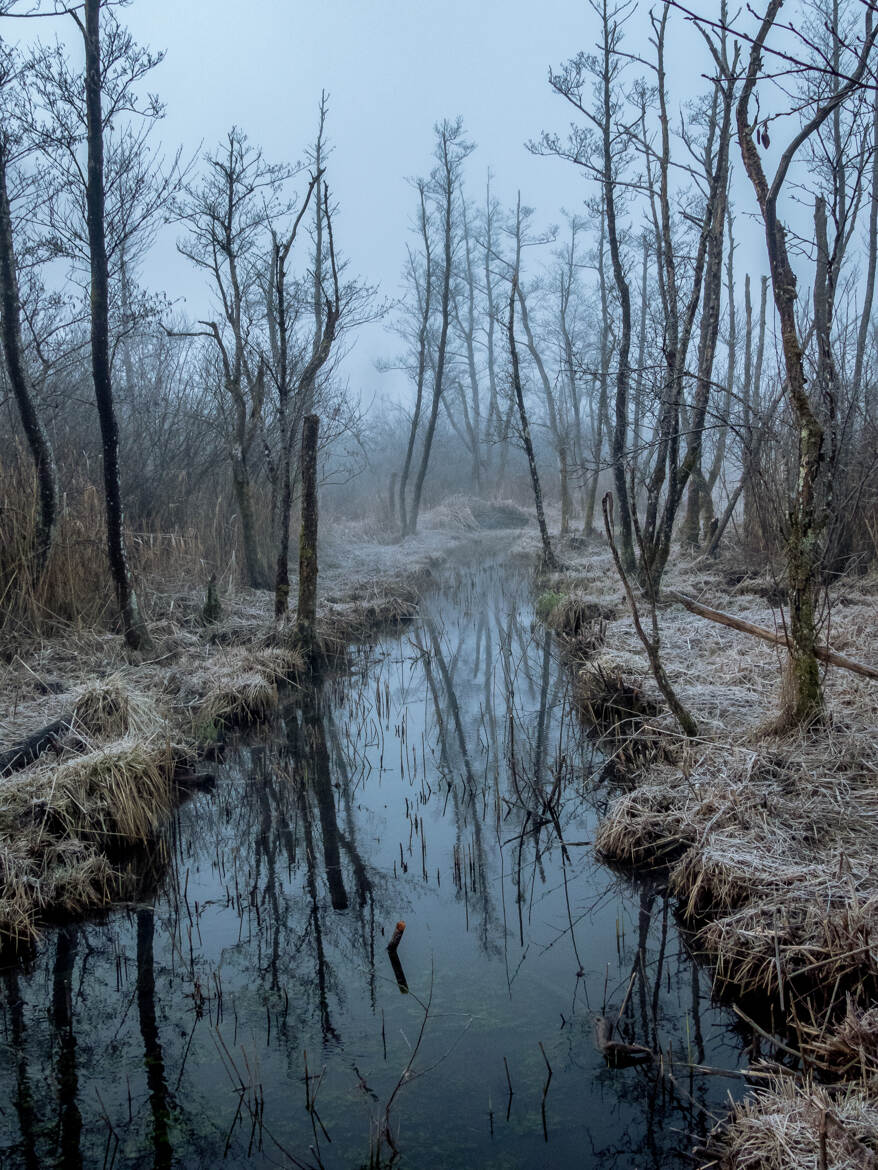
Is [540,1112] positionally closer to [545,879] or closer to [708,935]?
[708,935]

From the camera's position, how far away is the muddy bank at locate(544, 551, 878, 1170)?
8.70 ft

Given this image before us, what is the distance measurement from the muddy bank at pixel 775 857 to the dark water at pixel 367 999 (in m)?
0.21

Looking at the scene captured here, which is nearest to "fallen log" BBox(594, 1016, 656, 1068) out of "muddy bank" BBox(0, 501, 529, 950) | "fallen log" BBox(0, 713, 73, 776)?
"muddy bank" BBox(0, 501, 529, 950)

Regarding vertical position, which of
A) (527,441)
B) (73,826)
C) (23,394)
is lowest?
(73,826)

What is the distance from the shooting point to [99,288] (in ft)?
25.0

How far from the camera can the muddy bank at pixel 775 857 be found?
8.70ft

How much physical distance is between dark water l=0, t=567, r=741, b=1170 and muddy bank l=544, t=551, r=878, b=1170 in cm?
21

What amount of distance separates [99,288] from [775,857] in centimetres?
702

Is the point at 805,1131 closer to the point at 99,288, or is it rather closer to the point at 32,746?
the point at 32,746

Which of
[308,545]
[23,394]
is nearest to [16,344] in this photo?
[23,394]

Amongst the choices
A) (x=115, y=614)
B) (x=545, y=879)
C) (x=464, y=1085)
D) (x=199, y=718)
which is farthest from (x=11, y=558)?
(x=464, y=1085)

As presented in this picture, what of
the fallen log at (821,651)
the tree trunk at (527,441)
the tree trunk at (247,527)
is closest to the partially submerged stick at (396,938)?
the fallen log at (821,651)

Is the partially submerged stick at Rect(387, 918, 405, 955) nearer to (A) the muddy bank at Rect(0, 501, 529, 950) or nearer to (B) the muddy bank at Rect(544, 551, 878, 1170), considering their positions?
(B) the muddy bank at Rect(544, 551, 878, 1170)

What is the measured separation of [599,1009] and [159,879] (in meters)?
2.66
